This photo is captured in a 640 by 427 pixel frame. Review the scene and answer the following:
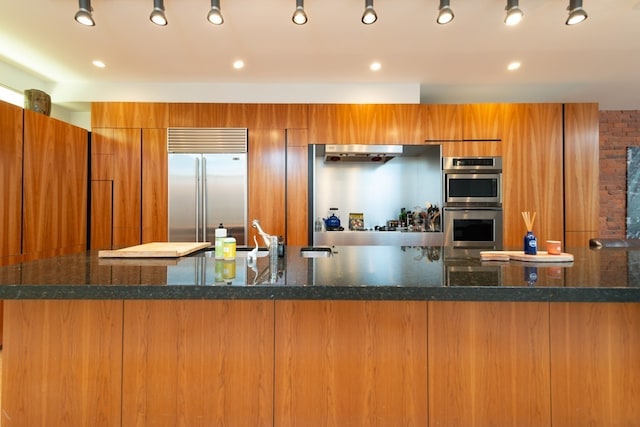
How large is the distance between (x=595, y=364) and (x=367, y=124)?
2803 mm

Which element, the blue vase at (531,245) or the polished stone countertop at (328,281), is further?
the blue vase at (531,245)

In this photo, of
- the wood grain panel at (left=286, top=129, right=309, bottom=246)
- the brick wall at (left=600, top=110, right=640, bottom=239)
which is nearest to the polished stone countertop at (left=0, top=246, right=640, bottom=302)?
the wood grain panel at (left=286, top=129, right=309, bottom=246)

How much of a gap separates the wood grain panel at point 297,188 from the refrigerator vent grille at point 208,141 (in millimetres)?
511

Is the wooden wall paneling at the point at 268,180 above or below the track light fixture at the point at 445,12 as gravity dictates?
below

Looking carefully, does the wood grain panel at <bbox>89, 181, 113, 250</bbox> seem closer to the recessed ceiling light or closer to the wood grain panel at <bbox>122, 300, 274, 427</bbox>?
the wood grain panel at <bbox>122, 300, 274, 427</bbox>

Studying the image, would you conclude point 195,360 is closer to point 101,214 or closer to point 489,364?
point 489,364

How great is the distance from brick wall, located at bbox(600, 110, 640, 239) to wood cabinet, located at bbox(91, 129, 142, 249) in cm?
613

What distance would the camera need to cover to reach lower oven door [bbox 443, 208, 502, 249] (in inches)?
140

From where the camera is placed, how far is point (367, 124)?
3.55 metres

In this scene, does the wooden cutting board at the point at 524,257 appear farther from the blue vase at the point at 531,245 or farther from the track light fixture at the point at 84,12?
the track light fixture at the point at 84,12

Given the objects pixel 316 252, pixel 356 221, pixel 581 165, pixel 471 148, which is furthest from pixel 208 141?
pixel 581 165

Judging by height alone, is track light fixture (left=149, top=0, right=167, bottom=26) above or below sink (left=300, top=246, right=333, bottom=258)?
above

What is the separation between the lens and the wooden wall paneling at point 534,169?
3533 mm

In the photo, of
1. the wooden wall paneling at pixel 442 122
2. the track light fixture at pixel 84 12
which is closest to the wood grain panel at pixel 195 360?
the track light fixture at pixel 84 12
